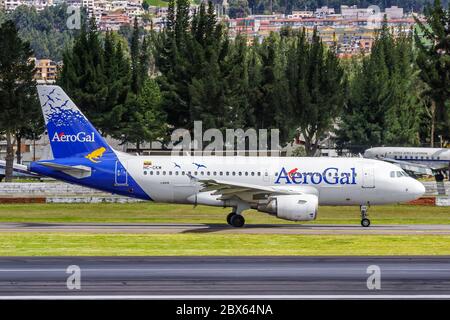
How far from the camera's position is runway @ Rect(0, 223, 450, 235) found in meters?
46.5

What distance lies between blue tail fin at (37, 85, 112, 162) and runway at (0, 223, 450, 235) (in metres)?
3.69

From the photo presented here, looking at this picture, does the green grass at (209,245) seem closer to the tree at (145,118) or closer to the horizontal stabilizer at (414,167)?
the horizontal stabilizer at (414,167)

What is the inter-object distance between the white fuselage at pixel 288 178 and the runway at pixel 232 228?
1434 millimetres

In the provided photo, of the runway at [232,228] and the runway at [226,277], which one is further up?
the runway at [226,277]

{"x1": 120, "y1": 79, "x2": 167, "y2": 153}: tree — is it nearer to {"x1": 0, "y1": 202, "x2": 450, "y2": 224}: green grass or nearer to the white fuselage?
{"x1": 0, "y1": 202, "x2": 450, "y2": 224}: green grass

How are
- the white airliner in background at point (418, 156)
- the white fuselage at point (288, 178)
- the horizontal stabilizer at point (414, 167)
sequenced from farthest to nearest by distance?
the white airliner in background at point (418, 156)
the horizontal stabilizer at point (414, 167)
the white fuselage at point (288, 178)

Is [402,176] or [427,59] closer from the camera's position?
[402,176]

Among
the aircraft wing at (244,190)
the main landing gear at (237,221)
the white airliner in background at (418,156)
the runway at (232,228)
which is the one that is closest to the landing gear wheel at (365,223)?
the runway at (232,228)

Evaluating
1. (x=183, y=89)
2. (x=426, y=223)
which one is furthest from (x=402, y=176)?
(x=183, y=89)

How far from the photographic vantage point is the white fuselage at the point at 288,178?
1971 inches

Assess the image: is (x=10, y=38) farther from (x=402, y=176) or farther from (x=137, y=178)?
(x=402, y=176)

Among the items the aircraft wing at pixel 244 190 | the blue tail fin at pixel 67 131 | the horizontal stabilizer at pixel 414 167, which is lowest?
the horizontal stabilizer at pixel 414 167
